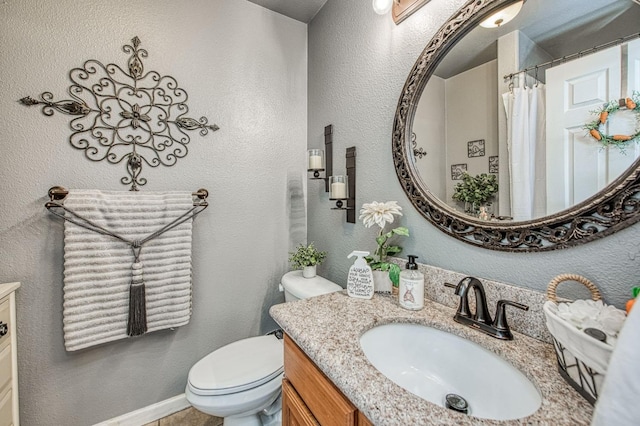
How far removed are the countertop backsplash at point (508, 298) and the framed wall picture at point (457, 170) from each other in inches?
13.0

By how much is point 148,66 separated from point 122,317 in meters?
1.23

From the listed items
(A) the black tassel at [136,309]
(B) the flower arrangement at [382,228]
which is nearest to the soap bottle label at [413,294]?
(B) the flower arrangement at [382,228]

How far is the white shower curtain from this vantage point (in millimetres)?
695

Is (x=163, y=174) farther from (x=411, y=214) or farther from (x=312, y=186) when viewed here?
(x=411, y=214)

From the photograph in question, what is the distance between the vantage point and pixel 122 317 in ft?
3.88

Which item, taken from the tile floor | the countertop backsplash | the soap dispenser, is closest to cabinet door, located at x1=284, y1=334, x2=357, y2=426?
the soap dispenser

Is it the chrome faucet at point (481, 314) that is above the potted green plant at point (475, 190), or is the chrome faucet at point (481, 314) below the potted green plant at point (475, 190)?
below

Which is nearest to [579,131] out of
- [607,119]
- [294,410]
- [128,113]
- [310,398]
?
[607,119]

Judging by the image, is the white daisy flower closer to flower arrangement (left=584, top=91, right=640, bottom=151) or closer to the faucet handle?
the faucet handle

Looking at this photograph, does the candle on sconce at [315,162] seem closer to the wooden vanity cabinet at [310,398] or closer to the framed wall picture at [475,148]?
the framed wall picture at [475,148]

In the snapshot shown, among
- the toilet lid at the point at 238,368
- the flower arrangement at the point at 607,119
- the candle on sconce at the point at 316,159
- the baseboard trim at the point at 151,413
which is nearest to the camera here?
the flower arrangement at the point at 607,119

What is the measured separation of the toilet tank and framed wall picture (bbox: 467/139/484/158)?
33.3 inches

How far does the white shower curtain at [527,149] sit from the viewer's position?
2.28ft

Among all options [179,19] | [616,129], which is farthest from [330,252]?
[179,19]
